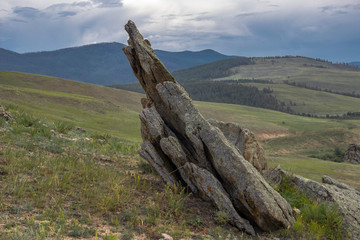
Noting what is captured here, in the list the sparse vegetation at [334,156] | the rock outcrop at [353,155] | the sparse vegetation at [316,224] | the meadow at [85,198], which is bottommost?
the sparse vegetation at [334,156]

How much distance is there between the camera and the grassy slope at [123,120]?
3323 centimetres

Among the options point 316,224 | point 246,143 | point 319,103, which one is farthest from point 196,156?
point 319,103

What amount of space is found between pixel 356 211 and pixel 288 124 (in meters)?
76.4

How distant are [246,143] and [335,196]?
14.9ft

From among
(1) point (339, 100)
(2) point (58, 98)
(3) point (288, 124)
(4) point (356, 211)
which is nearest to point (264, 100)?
(1) point (339, 100)

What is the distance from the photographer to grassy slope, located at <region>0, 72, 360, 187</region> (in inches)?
1308

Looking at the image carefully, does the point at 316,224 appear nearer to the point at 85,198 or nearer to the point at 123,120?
the point at 85,198

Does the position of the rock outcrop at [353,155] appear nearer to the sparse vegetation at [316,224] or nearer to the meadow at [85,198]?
the sparse vegetation at [316,224]

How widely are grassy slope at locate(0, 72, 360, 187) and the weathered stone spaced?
1254cm

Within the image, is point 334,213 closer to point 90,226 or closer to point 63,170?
point 90,226

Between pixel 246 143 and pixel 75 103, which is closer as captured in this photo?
pixel 246 143

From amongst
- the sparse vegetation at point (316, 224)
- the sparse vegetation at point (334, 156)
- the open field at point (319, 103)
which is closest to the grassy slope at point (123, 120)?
the sparse vegetation at point (334, 156)

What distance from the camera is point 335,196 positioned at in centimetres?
1218

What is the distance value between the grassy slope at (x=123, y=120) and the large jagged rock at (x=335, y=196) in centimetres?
1349
